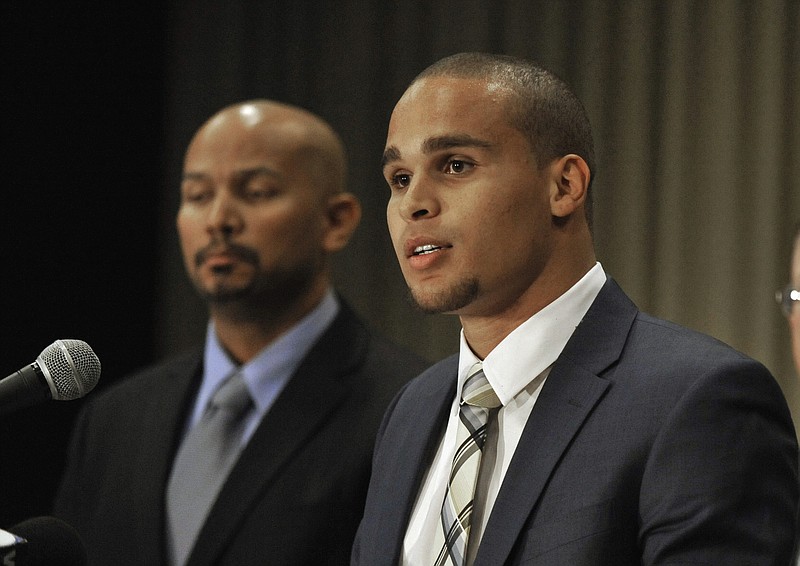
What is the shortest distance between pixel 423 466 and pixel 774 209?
1629mm

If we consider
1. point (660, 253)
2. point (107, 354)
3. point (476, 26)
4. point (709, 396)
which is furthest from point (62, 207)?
point (709, 396)

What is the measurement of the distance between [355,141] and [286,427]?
62.1 inches

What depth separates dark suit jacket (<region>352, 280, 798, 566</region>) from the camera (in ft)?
4.95

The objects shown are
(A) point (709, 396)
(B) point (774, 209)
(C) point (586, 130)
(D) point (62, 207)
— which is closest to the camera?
(A) point (709, 396)

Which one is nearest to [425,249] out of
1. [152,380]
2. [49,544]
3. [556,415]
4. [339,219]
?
[556,415]

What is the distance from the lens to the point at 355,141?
4031 mm

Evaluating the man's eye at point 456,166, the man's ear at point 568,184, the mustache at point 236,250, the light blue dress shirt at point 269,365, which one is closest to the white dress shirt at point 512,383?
the man's ear at point 568,184

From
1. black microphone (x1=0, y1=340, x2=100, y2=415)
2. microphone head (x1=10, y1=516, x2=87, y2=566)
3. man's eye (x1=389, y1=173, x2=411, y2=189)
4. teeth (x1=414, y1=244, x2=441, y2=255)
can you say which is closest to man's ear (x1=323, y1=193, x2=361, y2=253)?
man's eye (x1=389, y1=173, x2=411, y2=189)

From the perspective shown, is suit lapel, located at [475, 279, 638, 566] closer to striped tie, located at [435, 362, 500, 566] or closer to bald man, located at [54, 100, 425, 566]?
striped tie, located at [435, 362, 500, 566]

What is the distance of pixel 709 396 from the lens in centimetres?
157

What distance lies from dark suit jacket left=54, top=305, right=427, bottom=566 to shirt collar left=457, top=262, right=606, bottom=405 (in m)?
0.86

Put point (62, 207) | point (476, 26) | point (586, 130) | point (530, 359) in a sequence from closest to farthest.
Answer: point (530, 359) < point (586, 130) < point (476, 26) < point (62, 207)

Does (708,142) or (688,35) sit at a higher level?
(688,35)

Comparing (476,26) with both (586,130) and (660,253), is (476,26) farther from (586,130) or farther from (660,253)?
(586,130)
